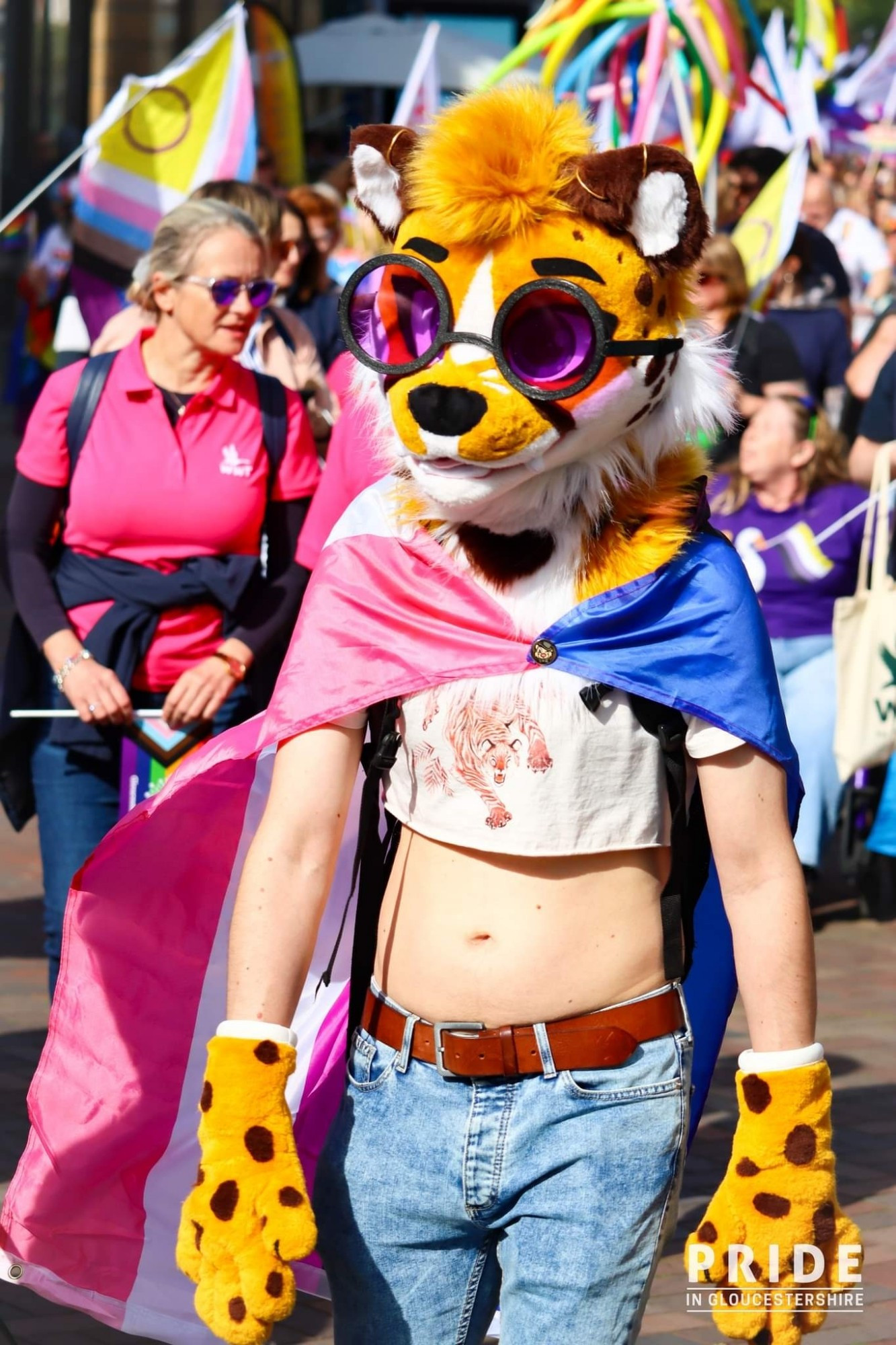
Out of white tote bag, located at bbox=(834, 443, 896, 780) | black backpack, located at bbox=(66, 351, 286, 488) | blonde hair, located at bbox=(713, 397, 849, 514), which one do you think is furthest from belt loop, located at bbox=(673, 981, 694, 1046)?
blonde hair, located at bbox=(713, 397, 849, 514)

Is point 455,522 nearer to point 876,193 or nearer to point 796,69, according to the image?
point 796,69

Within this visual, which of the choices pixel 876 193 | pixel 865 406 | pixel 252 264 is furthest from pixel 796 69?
pixel 252 264

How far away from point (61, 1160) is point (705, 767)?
127 cm

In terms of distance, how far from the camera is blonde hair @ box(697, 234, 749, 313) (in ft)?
25.0

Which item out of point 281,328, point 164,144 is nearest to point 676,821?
point 281,328

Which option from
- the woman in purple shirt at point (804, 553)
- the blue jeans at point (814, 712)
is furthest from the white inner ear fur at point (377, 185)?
the blue jeans at point (814, 712)

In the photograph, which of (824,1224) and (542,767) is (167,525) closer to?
(542,767)

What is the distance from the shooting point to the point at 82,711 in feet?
13.8

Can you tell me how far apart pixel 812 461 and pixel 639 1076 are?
5024 millimetres

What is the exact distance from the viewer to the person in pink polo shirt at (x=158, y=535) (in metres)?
4.27

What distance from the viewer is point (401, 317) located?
2.46 metres

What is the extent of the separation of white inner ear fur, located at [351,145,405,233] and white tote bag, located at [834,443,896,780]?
431 centimetres

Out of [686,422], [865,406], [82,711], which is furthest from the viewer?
[865,406]

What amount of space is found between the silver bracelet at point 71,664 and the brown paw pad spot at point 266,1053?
6.59 ft
